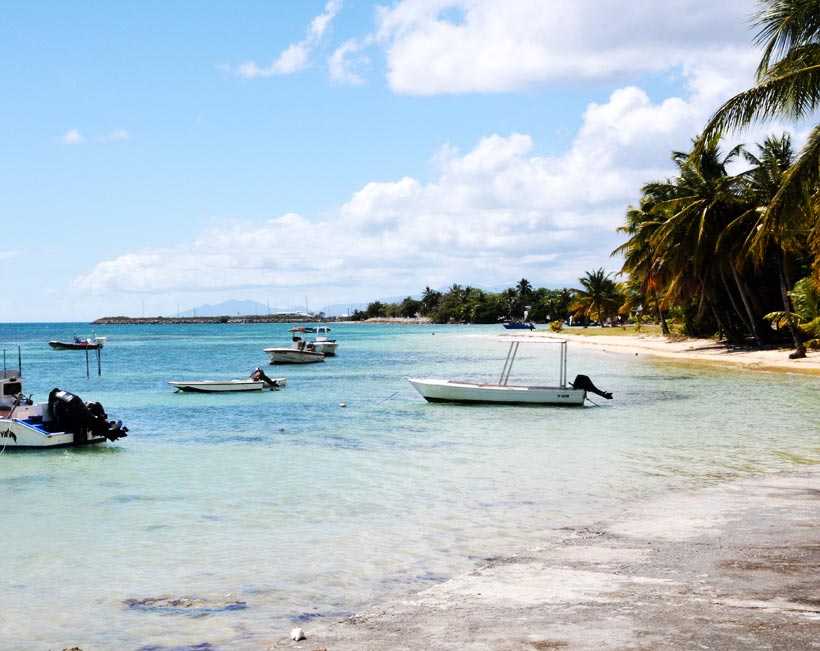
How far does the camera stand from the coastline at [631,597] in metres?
7.22

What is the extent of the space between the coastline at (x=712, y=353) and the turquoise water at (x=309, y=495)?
9679 mm

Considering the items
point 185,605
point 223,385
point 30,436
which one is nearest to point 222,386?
point 223,385

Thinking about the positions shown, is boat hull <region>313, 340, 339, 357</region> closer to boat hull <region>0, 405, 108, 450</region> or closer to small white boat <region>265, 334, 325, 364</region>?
small white boat <region>265, 334, 325, 364</region>

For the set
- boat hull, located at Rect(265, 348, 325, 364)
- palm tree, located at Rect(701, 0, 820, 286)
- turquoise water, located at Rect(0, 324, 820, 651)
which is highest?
palm tree, located at Rect(701, 0, 820, 286)

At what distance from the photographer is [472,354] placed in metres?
75.1

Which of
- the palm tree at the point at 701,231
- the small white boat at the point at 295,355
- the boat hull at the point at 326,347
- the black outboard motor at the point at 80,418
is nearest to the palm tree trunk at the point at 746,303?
the palm tree at the point at 701,231

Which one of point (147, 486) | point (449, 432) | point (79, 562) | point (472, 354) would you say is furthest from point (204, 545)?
point (472, 354)

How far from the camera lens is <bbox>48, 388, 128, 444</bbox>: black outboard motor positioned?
73.2 feet

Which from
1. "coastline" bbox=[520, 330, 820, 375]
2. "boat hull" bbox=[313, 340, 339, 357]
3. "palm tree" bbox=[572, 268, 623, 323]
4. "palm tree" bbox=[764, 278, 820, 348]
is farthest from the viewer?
"palm tree" bbox=[572, 268, 623, 323]

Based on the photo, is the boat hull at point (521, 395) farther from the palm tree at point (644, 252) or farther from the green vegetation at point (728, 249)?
the palm tree at point (644, 252)

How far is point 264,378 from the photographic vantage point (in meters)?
40.7

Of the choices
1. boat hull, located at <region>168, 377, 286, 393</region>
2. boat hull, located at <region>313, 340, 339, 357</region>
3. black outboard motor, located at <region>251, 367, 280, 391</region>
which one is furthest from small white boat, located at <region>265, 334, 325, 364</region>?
boat hull, located at <region>168, 377, 286, 393</region>

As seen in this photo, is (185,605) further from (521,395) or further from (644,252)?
(644,252)

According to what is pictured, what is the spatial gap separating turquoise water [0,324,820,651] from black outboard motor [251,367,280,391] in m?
4.48
